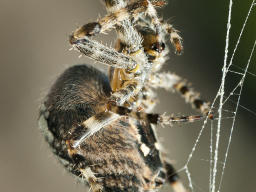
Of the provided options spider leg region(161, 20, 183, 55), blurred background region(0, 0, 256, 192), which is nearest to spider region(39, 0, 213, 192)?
spider leg region(161, 20, 183, 55)

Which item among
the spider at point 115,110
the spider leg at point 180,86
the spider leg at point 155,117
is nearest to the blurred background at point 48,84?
the spider leg at point 180,86

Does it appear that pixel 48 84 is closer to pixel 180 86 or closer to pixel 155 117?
pixel 180 86

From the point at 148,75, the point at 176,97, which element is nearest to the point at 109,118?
the point at 148,75

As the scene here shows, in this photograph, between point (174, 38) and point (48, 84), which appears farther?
point (48, 84)

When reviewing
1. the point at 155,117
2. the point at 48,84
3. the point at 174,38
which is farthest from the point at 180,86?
the point at 48,84

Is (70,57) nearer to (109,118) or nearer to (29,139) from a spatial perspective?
(29,139)

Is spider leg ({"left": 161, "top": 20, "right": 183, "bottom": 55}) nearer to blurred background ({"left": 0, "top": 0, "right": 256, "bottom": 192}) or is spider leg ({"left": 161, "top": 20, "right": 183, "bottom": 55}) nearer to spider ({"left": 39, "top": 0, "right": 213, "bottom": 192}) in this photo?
spider ({"left": 39, "top": 0, "right": 213, "bottom": 192})
